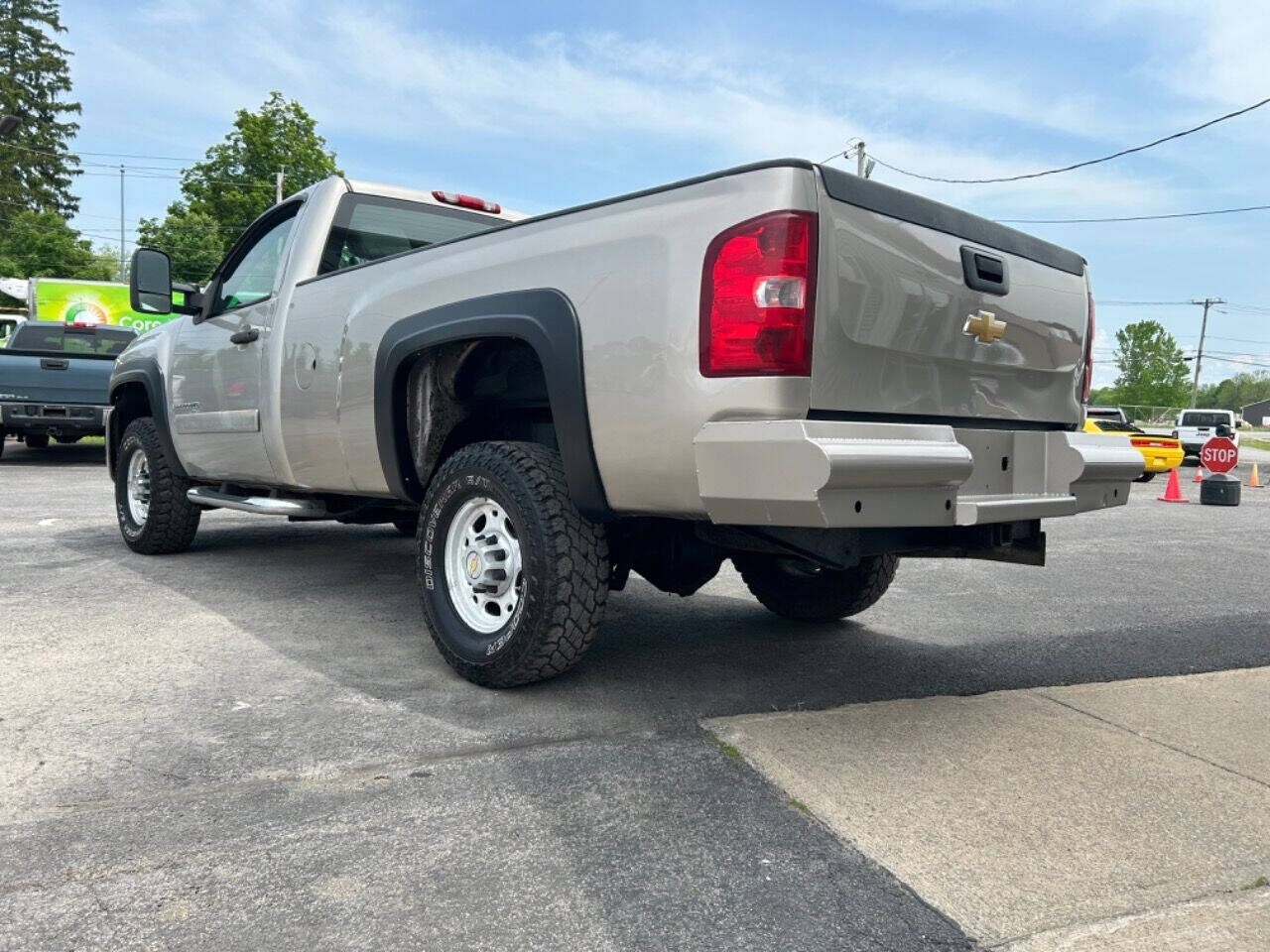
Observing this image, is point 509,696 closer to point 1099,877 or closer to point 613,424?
point 613,424

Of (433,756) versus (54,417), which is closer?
(433,756)

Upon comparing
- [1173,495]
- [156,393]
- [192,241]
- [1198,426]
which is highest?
[192,241]

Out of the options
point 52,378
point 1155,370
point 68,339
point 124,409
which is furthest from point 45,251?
point 1155,370

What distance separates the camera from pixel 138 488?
20.5 feet

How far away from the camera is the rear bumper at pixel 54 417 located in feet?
40.3

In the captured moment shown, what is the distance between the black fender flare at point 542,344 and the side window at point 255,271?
150 cm

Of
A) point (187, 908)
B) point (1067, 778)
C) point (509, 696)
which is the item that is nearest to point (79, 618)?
point (509, 696)

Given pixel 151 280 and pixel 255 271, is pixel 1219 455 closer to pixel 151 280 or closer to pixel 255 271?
pixel 255 271

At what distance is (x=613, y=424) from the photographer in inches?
116

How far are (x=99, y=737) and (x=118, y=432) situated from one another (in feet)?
14.6

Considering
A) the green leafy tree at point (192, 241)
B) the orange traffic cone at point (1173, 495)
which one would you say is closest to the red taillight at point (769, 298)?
the orange traffic cone at point (1173, 495)

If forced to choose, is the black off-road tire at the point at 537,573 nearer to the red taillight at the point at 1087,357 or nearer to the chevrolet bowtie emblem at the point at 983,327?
the chevrolet bowtie emblem at the point at 983,327

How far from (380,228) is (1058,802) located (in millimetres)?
3944

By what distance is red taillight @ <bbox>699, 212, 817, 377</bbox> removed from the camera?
2.64 metres
